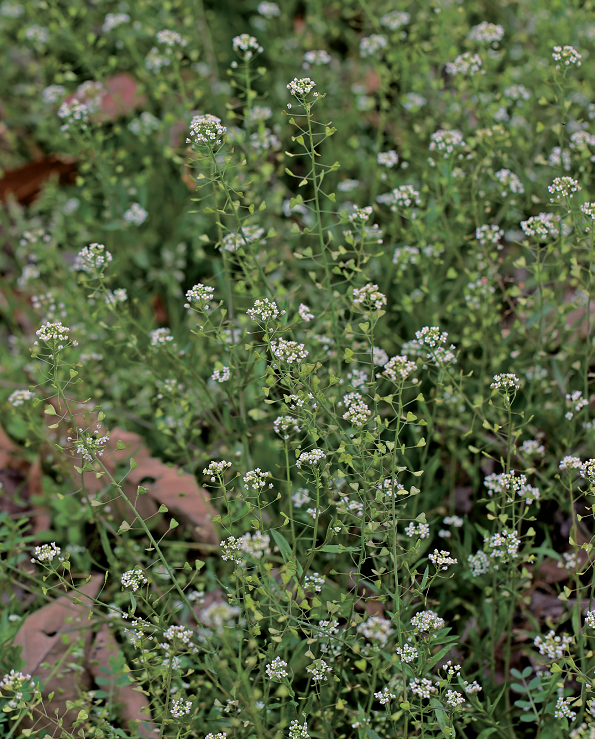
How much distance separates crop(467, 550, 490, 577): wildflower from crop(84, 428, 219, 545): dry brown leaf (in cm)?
113

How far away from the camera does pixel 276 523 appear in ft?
9.74

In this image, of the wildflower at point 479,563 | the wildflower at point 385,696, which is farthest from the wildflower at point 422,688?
the wildflower at point 479,563

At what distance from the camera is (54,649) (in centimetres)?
289

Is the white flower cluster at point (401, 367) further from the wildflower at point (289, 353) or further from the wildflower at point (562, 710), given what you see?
the wildflower at point (562, 710)

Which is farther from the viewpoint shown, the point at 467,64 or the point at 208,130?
the point at 467,64

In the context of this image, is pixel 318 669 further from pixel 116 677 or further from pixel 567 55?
pixel 567 55

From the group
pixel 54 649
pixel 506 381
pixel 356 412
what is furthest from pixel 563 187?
pixel 54 649

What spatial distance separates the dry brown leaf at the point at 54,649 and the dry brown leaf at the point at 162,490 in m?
0.51

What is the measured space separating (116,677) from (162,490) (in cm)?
85

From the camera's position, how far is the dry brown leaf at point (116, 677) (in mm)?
2612

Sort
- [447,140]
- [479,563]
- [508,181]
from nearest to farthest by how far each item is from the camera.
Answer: [479,563] → [447,140] → [508,181]

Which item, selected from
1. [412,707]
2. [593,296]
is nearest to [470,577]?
[412,707]

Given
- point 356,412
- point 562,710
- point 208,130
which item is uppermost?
point 208,130

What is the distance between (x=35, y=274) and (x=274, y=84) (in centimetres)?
232
